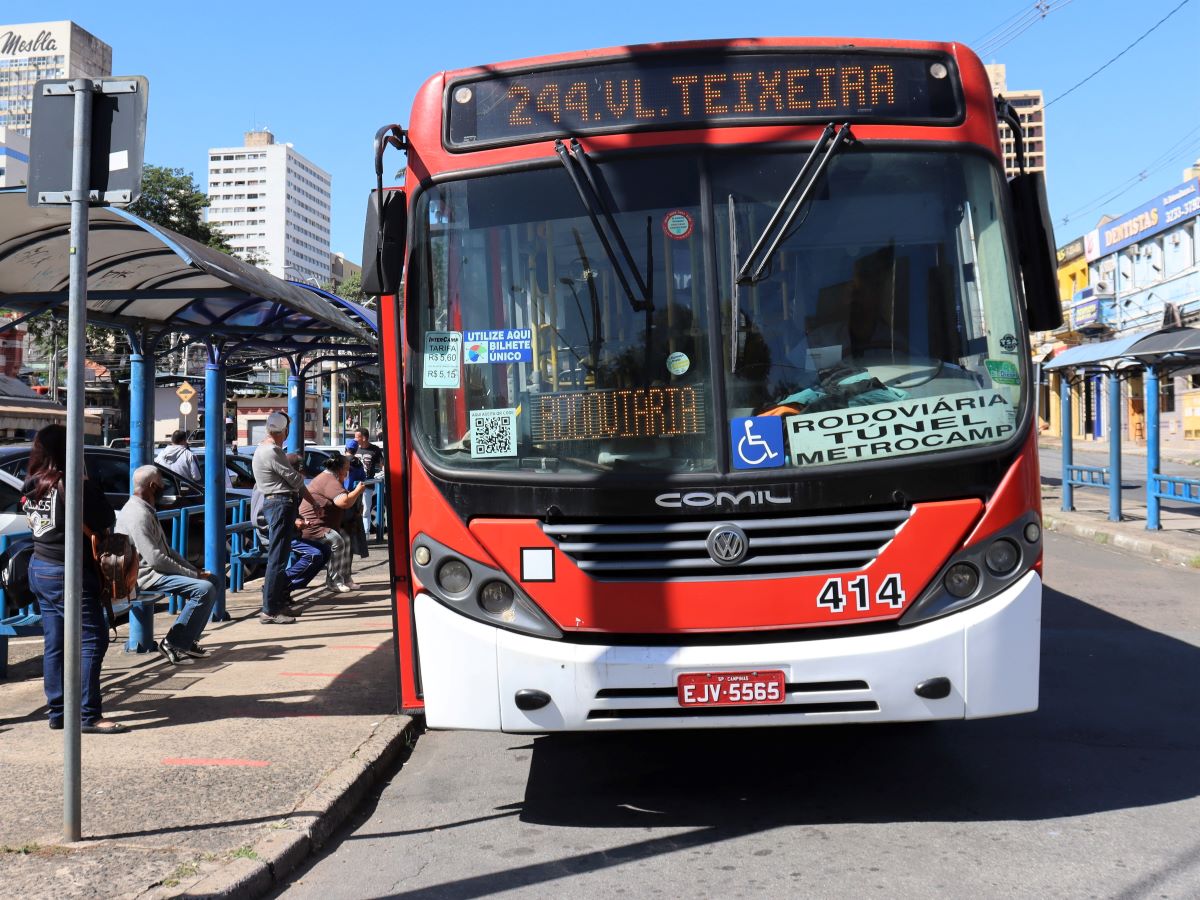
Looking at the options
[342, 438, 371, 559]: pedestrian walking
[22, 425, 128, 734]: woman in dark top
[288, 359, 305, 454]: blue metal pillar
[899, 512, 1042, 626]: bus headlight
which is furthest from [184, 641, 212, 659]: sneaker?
[288, 359, 305, 454]: blue metal pillar

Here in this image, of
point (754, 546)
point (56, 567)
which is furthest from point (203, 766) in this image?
point (754, 546)

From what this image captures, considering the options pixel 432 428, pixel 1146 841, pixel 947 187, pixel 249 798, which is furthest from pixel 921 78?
pixel 249 798

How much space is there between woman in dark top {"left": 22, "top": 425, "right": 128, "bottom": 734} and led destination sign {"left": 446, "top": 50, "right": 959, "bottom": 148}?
296cm

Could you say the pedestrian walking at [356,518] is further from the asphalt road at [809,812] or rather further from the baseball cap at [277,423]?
the asphalt road at [809,812]

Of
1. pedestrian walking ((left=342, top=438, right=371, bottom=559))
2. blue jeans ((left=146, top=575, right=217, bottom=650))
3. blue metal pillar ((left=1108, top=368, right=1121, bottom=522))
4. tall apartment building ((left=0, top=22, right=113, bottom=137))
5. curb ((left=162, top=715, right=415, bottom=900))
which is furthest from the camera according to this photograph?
tall apartment building ((left=0, top=22, right=113, bottom=137))

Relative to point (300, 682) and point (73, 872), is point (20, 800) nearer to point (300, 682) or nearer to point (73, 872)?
point (73, 872)

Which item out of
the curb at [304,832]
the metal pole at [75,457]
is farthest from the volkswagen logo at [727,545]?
the metal pole at [75,457]

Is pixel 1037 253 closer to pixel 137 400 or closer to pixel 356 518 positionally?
pixel 137 400

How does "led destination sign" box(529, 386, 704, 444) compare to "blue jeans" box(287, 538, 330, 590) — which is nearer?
"led destination sign" box(529, 386, 704, 444)

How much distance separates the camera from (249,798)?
5273 millimetres

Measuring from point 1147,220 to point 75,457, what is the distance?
4771cm

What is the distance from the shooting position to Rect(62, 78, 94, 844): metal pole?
4.59 m

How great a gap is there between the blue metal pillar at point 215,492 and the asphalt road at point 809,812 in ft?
13.4

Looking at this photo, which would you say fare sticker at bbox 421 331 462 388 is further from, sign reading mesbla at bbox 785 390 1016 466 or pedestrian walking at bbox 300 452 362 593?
pedestrian walking at bbox 300 452 362 593
